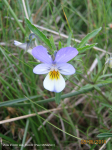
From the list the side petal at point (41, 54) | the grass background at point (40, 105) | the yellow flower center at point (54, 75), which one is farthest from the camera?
the grass background at point (40, 105)

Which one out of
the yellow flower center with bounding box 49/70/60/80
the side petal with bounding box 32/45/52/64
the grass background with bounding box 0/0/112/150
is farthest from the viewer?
the grass background with bounding box 0/0/112/150

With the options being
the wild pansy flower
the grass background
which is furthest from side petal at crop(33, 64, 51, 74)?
the grass background

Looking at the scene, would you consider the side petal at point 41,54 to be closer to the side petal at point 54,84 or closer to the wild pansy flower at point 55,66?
the wild pansy flower at point 55,66

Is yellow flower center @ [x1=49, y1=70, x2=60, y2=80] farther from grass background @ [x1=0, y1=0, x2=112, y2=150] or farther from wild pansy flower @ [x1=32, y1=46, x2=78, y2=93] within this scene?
grass background @ [x1=0, y1=0, x2=112, y2=150]

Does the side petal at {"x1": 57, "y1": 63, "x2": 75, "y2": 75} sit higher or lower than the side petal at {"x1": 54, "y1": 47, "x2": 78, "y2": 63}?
lower

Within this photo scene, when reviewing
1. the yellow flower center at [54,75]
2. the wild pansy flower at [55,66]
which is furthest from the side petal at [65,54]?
the yellow flower center at [54,75]

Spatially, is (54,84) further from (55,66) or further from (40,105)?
(40,105)

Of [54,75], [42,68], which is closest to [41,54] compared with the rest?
[42,68]

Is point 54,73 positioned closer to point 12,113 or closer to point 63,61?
point 63,61
